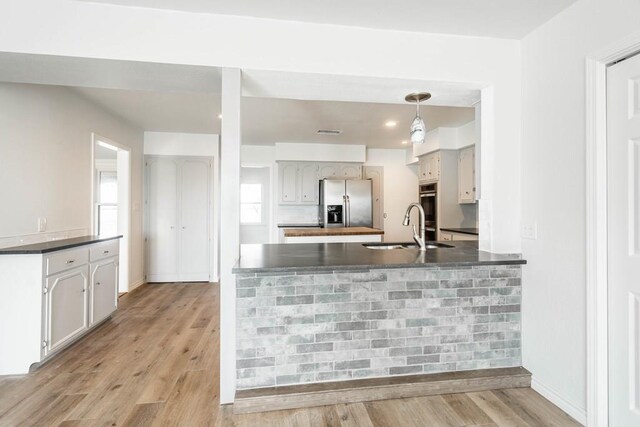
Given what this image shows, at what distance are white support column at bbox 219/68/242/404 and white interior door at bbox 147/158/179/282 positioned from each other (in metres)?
3.74

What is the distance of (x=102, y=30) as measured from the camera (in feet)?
6.23

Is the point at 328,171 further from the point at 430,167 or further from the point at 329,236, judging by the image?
the point at 329,236

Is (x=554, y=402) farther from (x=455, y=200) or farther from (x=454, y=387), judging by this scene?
(x=455, y=200)

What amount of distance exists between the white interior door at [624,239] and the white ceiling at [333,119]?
223cm

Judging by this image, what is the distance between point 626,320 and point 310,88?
2.27m

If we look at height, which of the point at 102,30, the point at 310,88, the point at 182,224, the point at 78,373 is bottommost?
the point at 78,373

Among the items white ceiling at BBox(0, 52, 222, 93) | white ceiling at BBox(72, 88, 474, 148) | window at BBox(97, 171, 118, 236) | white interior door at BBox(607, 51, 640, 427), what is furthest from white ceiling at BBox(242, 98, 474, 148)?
window at BBox(97, 171, 118, 236)

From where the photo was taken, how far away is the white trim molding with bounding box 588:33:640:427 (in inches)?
66.6

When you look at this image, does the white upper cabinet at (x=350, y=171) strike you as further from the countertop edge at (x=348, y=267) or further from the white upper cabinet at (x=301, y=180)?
the countertop edge at (x=348, y=267)

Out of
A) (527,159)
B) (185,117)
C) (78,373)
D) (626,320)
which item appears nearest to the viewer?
(626,320)

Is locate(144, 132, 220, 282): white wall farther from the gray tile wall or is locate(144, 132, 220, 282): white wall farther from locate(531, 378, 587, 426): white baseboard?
locate(531, 378, 587, 426): white baseboard

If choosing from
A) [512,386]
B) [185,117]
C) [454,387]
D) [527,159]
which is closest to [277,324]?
[454,387]

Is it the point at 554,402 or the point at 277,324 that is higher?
the point at 277,324

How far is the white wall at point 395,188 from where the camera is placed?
6.50 m
